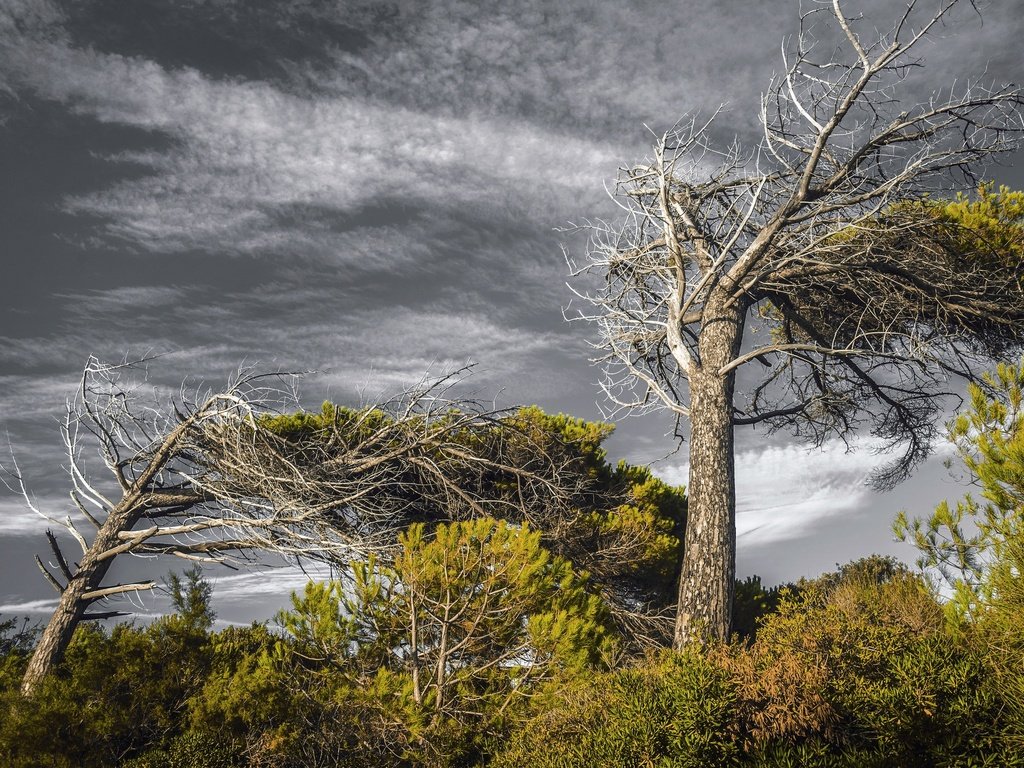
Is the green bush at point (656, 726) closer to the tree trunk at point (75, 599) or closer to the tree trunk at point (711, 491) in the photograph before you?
the tree trunk at point (711, 491)

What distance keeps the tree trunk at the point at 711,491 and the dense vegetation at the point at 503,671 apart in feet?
4.91

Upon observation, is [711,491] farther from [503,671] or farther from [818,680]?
[818,680]

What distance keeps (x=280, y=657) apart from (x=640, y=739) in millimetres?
5305

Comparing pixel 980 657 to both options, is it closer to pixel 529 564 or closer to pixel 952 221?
pixel 529 564

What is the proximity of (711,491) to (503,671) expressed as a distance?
13.0ft

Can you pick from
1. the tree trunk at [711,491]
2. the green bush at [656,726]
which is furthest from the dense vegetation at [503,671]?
the tree trunk at [711,491]

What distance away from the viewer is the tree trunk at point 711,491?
9.23m

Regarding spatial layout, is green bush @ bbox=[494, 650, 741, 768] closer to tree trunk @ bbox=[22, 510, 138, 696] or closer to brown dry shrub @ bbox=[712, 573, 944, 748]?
brown dry shrub @ bbox=[712, 573, 944, 748]

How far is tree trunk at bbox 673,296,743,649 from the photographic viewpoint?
9227 millimetres

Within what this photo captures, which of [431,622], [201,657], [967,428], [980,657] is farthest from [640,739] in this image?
[201,657]

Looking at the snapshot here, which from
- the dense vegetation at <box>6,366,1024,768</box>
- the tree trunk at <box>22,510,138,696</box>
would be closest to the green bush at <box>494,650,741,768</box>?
the dense vegetation at <box>6,366,1024,768</box>

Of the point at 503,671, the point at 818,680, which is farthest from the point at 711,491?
the point at 818,680

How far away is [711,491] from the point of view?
981 cm

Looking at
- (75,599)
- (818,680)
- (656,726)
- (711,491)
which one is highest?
(711,491)
